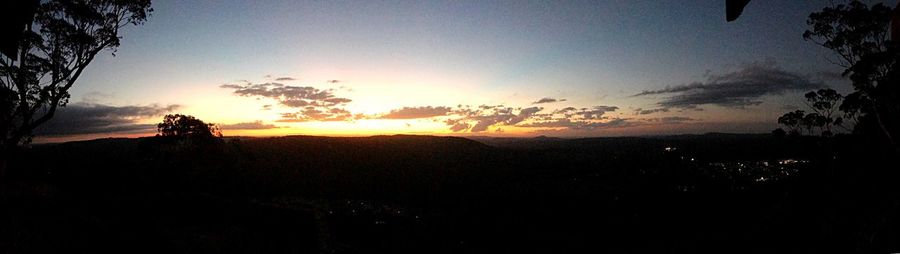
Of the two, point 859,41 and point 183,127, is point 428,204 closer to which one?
point 183,127

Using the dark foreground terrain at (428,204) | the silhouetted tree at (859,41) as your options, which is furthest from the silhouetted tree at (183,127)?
the silhouetted tree at (859,41)

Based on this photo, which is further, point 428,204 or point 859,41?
point 428,204

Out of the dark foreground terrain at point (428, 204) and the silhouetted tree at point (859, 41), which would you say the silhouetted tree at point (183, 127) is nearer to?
the dark foreground terrain at point (428, 204)

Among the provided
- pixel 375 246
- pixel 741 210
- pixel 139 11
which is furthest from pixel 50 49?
pixel 741 210

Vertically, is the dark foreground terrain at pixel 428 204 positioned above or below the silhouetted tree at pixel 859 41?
below

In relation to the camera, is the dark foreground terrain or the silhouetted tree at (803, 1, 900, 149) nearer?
the dark foreground terrain

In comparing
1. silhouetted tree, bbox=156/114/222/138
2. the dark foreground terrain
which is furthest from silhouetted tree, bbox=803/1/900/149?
silhouetted tree, bbox=156/114/222/138

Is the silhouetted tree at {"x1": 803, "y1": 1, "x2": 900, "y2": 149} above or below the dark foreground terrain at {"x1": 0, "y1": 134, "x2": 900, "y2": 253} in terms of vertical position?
above

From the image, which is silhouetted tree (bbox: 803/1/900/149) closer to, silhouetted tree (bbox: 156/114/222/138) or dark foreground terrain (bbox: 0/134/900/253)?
dark foreground terrain (bbox: 0/134/900/253)

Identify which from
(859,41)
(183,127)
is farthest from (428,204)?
(859,41)
